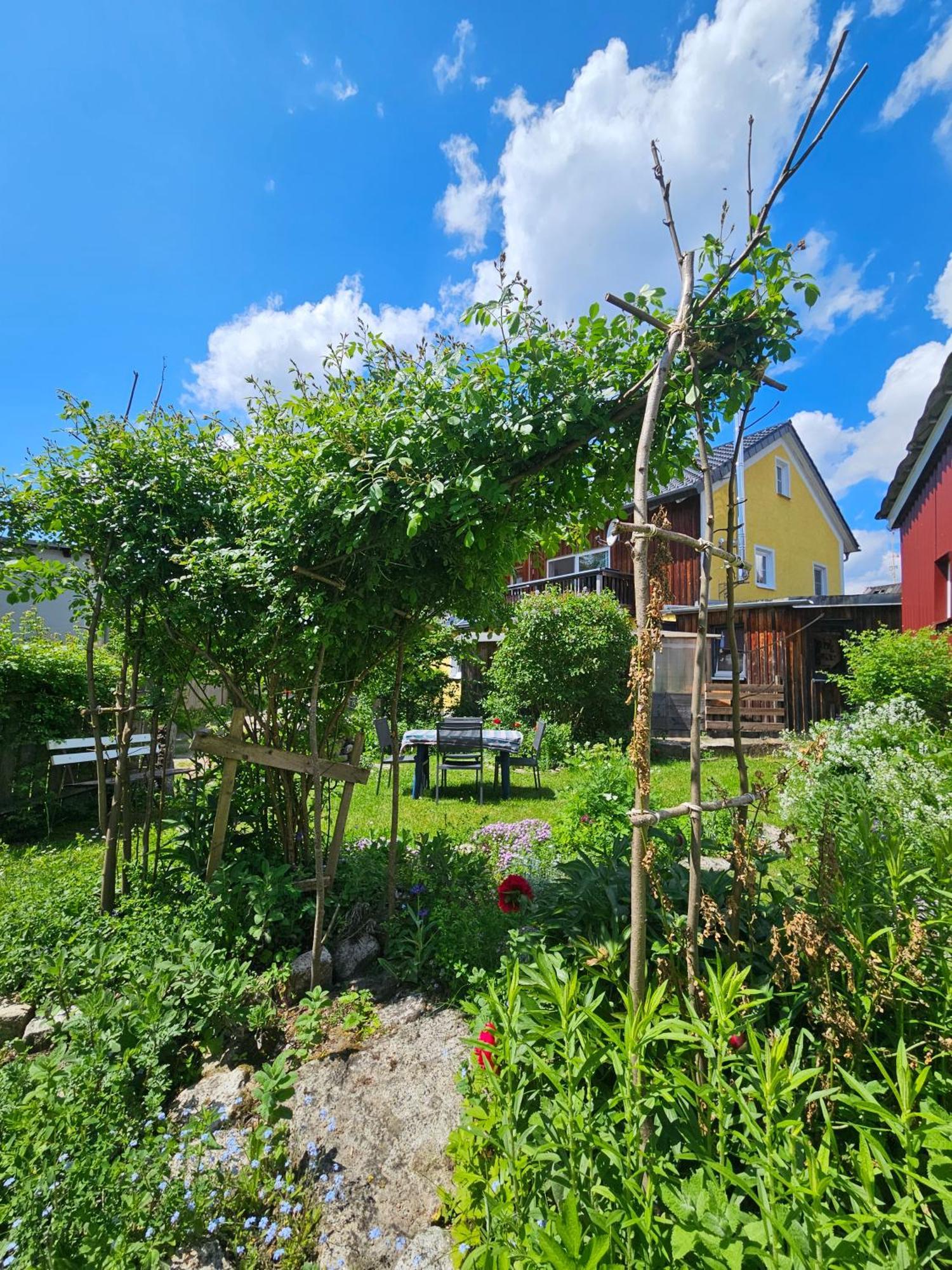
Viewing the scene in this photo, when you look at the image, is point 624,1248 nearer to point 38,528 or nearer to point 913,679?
point 38,528

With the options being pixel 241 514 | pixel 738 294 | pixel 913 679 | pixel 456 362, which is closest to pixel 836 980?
pixel 738 294

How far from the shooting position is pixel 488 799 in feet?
25.7

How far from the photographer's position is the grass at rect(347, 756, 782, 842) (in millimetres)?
6109

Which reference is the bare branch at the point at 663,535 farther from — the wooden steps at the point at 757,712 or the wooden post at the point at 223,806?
the wooden steps at the point at 757,712

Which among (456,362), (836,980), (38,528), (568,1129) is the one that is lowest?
(568,1129)

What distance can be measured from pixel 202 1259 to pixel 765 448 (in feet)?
63.7

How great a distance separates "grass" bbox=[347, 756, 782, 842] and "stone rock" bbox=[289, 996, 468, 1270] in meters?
2.45

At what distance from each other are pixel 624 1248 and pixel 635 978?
56cm

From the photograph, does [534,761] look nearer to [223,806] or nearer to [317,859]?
[223,806]

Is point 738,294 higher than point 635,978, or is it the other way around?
point 738,294

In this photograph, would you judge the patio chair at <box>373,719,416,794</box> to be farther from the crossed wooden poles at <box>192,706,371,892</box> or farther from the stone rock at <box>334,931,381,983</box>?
the stone rock at <box>334,931,381,983</box>

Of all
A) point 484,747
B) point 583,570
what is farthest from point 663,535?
point 583,570

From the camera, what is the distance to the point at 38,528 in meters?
3.66

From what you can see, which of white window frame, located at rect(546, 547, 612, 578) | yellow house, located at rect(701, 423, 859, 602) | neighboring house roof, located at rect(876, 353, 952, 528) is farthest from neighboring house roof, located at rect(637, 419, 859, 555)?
neighboring house roof, located at rect(876, 353, 952, 528)
